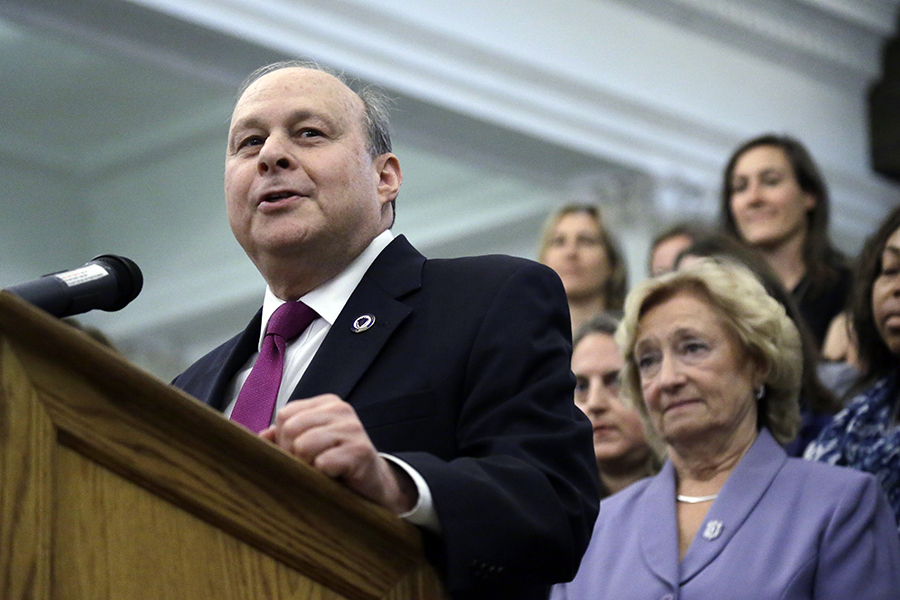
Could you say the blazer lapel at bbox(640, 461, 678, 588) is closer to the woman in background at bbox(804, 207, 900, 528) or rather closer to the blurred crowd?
the blurred crowd

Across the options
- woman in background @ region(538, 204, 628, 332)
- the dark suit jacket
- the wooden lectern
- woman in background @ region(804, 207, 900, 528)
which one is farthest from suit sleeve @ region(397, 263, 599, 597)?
woman in background @ region(538, 204, 628, 332)

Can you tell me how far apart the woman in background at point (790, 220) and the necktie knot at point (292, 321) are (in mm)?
2596

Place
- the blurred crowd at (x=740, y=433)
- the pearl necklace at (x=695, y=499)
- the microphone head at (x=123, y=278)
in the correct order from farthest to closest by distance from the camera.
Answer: the pearl necklace at (x=695, y=499) < the blurred crowd at (x=740, y=433) < the microphone head at (x=123, y=278)

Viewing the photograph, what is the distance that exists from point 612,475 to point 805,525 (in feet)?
3.27

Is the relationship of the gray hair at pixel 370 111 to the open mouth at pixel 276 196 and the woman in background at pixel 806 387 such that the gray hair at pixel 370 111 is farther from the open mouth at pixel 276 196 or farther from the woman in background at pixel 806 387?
the woman in background at pixel 806 387

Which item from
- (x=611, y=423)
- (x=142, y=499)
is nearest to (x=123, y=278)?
(x=142, y=499)

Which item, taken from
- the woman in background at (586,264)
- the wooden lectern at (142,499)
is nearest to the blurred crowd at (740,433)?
the woman in background at (586,264)

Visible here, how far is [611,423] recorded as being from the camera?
3.73 metres

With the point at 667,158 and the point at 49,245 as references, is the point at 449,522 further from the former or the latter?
the point at 49,245

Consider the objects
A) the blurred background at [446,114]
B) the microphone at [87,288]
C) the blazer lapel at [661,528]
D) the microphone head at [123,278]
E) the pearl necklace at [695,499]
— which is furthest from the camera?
the blurred background at [446,114]

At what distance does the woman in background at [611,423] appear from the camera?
3734 millimetres

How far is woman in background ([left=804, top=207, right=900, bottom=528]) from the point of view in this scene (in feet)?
10.6

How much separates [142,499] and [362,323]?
0.63 m

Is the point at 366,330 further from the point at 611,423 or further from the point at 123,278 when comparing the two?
the point at 611,423
